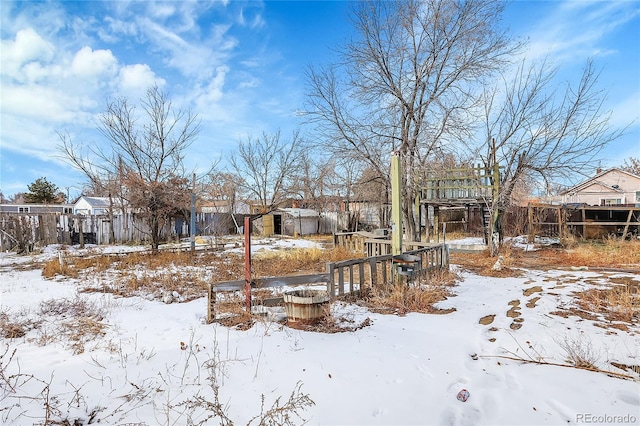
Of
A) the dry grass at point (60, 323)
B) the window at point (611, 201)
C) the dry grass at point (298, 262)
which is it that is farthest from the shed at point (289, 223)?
the window at point (611, 201)

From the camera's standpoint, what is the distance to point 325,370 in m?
3.25

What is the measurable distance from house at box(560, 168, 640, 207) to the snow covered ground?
2942 centimetres

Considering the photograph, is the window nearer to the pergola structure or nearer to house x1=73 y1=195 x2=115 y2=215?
the pergola structure

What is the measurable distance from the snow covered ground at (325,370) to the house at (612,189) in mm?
29419

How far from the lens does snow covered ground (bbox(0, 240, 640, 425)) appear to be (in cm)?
256

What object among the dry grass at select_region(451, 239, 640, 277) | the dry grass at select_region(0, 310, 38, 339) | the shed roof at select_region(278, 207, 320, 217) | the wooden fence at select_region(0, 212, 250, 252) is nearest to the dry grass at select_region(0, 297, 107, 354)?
the dry grass at select_region(0, 310, 38, 339)

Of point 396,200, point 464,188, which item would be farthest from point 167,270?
point 464,188

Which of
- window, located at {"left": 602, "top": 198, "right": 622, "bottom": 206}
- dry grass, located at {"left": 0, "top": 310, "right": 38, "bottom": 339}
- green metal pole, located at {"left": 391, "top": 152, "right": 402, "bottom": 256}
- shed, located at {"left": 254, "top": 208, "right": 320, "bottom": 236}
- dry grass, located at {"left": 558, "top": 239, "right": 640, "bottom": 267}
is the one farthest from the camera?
shed, located at {"left": 254, "top": 208, "right": 320, "bottom": 236}

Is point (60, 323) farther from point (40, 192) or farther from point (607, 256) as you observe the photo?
point (40, 192)

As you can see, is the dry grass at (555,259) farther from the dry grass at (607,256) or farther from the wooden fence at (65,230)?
the wooden fence at (65,230)

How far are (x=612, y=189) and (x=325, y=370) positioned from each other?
34.2 m

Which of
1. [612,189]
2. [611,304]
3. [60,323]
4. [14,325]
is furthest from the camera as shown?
[612,189]

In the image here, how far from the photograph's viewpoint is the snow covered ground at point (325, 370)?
2564 mm

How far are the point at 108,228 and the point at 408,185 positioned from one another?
15926mm
